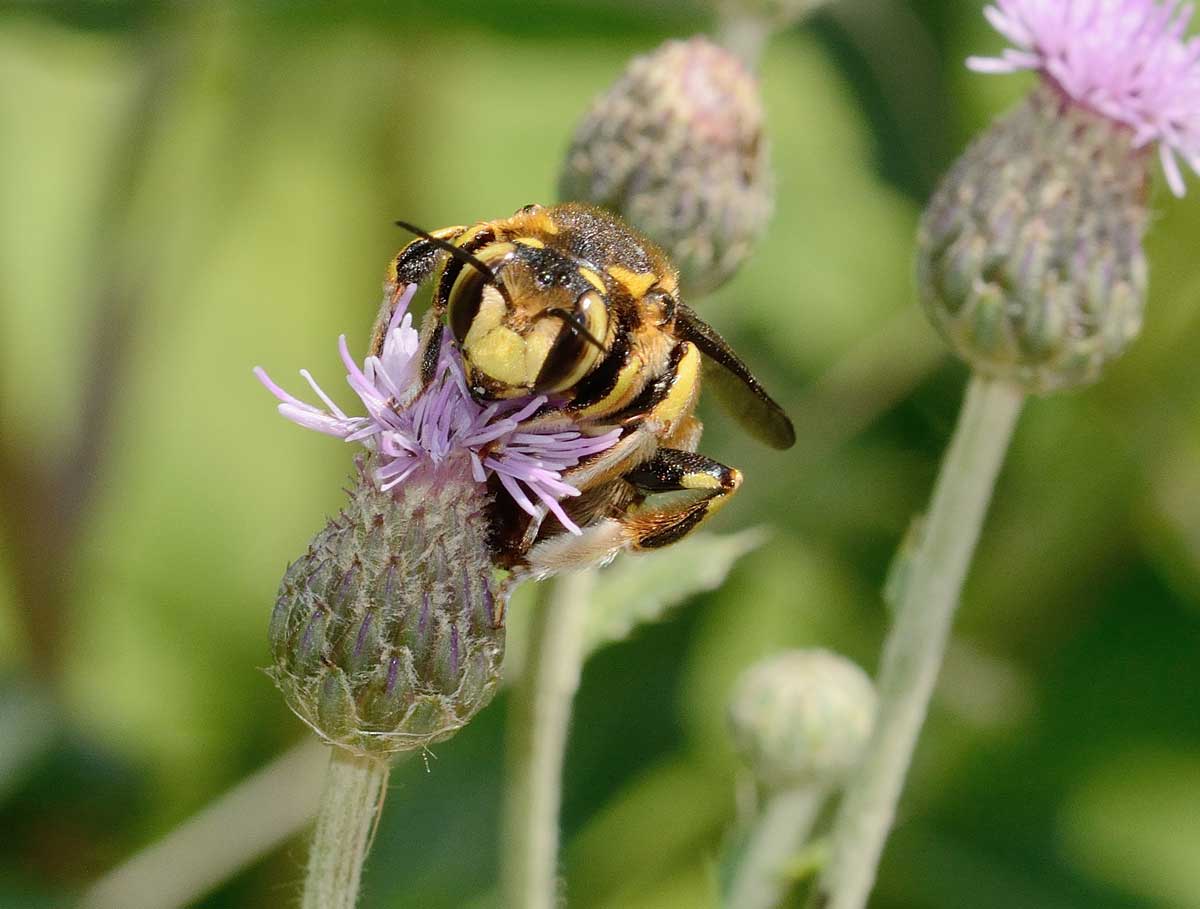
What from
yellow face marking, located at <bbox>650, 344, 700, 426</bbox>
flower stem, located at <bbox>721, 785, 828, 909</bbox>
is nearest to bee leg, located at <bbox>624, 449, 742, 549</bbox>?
yellow face marking, located at <bbox>650, 344, 700, 426</bbox>

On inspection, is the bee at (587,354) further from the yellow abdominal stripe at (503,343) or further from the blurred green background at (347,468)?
the blurred green background at (347,468)

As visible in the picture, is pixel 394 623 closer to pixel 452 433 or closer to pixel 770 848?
pixel 452 433

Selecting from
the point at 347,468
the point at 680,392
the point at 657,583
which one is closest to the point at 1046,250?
the point at 657,583

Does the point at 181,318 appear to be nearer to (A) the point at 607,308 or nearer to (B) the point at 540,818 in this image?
(B) the point at 540,818

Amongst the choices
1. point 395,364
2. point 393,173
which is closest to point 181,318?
point 393,173

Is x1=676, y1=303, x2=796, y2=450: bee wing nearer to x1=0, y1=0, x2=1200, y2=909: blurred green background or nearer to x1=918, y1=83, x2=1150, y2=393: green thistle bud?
x1=918, y1=83, x2=1150, y2=393: green thistle bud

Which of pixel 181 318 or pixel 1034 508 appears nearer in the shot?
pixel 1034 508
